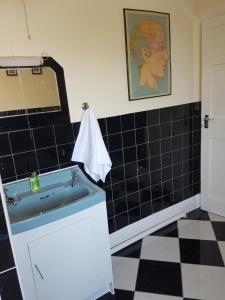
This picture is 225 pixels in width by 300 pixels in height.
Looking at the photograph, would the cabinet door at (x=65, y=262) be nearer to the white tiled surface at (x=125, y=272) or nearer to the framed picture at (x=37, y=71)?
the white tiled surface at (x=125, y=272)

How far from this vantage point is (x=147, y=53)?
2.05m

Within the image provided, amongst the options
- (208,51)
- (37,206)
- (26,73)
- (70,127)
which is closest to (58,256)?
(37,206)

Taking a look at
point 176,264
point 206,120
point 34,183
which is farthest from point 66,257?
point 206,120

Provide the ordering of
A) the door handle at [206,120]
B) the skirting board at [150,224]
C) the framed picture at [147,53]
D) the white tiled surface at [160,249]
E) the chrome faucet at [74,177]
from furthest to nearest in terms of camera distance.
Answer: the door handle at [206,120] → the skirting board at [150,224] → the white tiled surface at [160,249] → the framed picture at [147,53] → the chrome faucet at [74,177]

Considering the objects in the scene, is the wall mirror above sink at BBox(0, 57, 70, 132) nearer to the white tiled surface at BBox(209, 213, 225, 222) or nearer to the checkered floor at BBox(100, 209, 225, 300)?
the checkered floor at BBox(100, 209, 225, 300)

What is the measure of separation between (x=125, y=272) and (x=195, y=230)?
2.80 ft

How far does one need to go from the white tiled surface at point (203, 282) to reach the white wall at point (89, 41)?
1.36 metres

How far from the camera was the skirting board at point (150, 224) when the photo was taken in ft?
7.25

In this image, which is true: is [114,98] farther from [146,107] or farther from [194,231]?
[194,231]

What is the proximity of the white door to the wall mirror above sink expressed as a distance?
1.44 meters

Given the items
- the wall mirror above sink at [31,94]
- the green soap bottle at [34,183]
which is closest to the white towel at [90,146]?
the wall mirror above sink at [31,94]

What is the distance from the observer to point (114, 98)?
196cm

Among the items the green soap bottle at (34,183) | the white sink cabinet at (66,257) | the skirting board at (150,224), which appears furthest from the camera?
the skirting board at (150,224)

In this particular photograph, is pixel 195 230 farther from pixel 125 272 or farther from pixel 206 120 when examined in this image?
pixel 206 120
